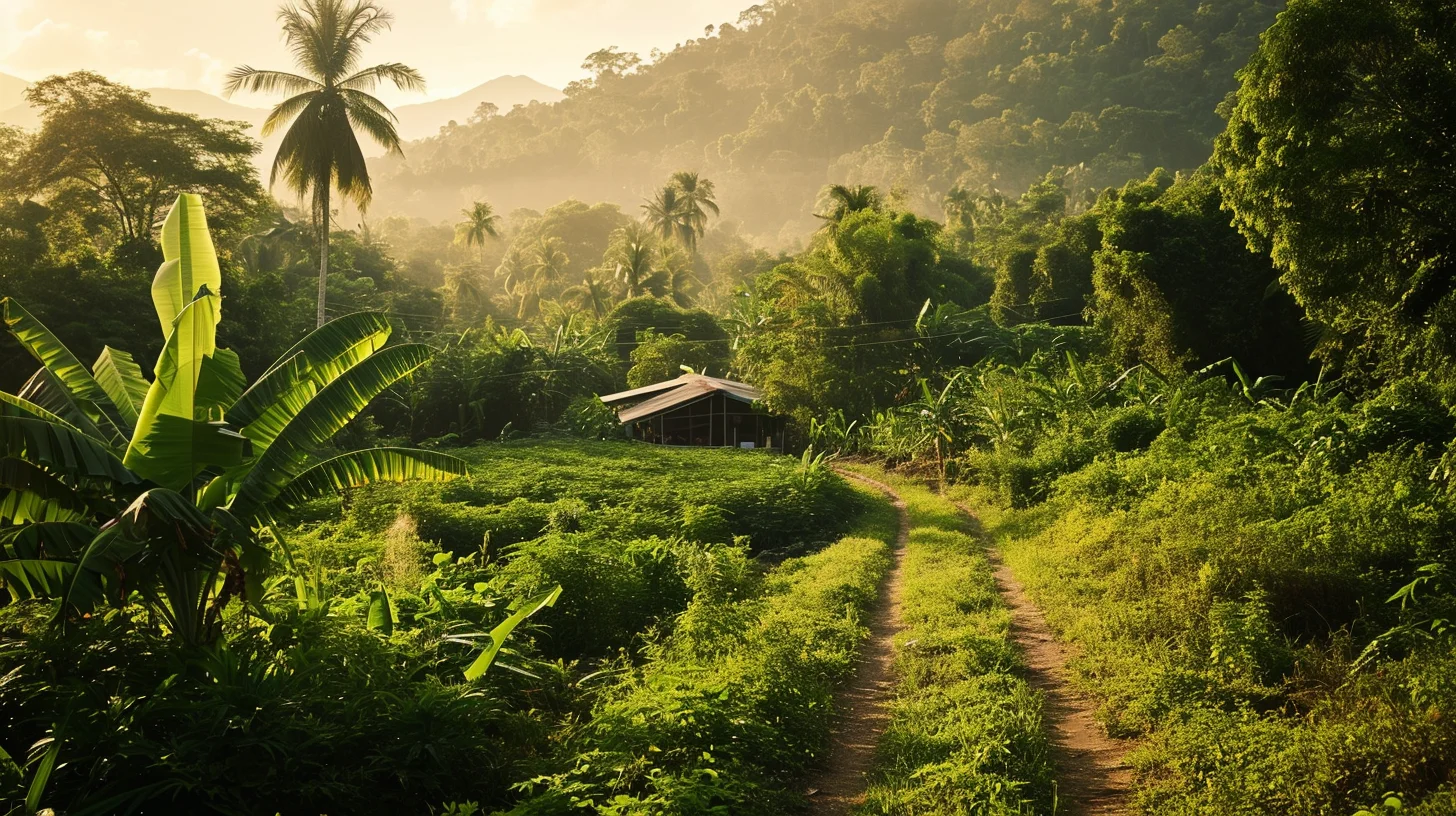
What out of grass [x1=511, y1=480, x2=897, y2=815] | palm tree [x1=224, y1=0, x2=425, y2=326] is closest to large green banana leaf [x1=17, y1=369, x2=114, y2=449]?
grass [x1=511, y1=480, x2=897, y2=815]

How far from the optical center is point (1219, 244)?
19.2 meters

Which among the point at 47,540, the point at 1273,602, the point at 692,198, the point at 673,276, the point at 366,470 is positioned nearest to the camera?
the point at 47,540

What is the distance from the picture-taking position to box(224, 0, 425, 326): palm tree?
30.0 metres

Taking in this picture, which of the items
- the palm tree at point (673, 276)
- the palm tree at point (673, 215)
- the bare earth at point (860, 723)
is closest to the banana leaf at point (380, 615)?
the bare earth at point (860, 723)

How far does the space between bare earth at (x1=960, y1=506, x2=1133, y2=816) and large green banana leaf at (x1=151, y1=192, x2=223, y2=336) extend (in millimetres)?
6821

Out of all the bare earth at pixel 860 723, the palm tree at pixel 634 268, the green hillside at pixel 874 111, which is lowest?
the bare earth at pixel 860 723

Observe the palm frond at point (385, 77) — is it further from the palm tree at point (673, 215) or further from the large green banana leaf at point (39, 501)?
the palm tree at point (673, 215)

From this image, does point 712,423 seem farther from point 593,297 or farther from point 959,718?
point 593,297

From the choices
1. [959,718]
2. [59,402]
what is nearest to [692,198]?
[59,402]

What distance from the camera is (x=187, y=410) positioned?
21.2ft

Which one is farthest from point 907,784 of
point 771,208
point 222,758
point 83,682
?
point 771,208

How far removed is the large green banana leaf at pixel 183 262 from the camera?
7285mm

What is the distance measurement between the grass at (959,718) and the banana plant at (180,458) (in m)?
3.81

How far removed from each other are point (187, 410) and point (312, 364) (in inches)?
36.9
